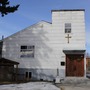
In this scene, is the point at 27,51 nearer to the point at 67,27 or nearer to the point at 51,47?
the point at 51,47

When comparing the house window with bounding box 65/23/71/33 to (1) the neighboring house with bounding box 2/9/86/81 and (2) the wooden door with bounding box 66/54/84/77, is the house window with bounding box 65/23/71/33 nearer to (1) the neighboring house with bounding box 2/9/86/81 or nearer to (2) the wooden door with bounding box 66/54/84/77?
(1) the neighboring house with bounding box 2/9/86/81

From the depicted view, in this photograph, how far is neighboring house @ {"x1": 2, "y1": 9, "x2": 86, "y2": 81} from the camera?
29.2 metres

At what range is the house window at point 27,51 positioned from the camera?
29891mm

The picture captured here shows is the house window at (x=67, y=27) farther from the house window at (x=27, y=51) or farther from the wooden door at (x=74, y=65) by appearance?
the house window at (x=27, y=51)

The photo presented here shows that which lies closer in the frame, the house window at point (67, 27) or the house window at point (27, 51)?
the house window at point (67, 27)

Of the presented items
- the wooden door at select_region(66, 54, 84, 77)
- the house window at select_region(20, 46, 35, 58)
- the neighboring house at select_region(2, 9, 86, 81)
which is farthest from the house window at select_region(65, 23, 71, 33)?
the house window at select_region(20, 46, 35, 58)

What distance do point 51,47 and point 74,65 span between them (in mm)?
3020

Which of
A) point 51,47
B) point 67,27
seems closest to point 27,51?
point 51,47

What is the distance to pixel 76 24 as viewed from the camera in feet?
97.3

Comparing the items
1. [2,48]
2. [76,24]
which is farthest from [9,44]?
[76,24]

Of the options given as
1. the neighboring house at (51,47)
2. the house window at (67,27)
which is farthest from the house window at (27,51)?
the house window at (67,27)

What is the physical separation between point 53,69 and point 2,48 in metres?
5.95

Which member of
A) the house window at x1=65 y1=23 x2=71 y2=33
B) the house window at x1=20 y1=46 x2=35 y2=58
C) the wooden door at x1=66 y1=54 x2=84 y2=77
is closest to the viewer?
the wooden door at x1=66 y1=54 x2=84 y2=77

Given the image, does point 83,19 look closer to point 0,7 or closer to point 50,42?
point 50,42
